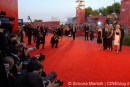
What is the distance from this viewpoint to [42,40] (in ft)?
73.2

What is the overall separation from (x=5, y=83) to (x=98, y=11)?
10836cm

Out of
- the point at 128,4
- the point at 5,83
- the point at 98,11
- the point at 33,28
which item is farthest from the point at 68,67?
the point at 98,11

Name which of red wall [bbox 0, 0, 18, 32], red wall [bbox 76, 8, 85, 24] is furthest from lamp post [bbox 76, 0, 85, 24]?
red wall [bbox 0, 0, 18, 32]

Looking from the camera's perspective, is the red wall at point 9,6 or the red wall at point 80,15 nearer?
the red wall at point 9,6

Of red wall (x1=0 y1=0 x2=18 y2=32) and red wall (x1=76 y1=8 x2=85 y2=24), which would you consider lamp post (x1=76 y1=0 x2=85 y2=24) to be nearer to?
red wall (x1=76 y1=8 x2=85 y2=24)

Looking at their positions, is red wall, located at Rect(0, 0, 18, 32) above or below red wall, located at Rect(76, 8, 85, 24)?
below

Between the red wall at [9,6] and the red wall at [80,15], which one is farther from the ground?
the red wall at [80,15]

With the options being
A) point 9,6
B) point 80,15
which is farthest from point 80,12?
point 9,6

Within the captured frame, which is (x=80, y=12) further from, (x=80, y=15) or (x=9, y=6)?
(x=9, y=6)

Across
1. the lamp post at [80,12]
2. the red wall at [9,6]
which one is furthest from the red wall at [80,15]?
the red wall at [9,6]

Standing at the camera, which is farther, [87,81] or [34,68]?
[87,81]

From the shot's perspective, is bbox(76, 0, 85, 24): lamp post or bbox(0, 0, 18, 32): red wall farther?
bbox(76, 0, 85, 24): lamp post

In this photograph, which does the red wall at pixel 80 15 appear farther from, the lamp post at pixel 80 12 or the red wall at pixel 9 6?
the red wall at pixel 9 6

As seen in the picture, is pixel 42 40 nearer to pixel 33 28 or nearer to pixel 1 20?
pixel 33 28
